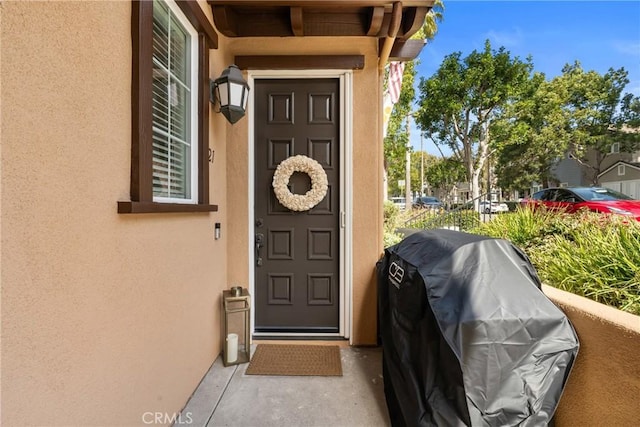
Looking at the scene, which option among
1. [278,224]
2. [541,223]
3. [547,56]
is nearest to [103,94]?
[278,224]

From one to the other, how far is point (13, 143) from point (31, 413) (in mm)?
854

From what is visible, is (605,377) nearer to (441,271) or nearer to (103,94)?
(441,271)

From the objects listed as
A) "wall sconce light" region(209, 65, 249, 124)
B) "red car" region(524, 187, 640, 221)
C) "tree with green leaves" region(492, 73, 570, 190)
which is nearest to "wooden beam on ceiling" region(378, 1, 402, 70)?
"wall sconce light" region(209, 65, 249, 124)

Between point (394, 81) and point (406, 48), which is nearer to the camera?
point (406, 48)

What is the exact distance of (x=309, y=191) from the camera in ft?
8.99

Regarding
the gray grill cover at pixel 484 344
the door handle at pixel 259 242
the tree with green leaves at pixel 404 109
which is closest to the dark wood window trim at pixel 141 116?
the door handle at pixel 259 242

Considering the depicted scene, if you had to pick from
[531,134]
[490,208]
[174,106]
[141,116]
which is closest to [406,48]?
[174,106]

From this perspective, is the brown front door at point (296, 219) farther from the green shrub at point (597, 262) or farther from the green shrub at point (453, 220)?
the green shrub at point (453, 220)

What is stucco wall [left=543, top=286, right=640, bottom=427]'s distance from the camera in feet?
3.86

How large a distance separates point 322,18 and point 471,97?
11.0 meters

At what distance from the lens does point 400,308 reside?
6.09ft

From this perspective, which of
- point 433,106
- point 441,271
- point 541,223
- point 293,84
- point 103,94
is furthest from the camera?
point 433,106

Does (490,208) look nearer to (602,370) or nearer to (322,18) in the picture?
(322,18)

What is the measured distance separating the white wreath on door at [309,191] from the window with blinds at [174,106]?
801 mm
